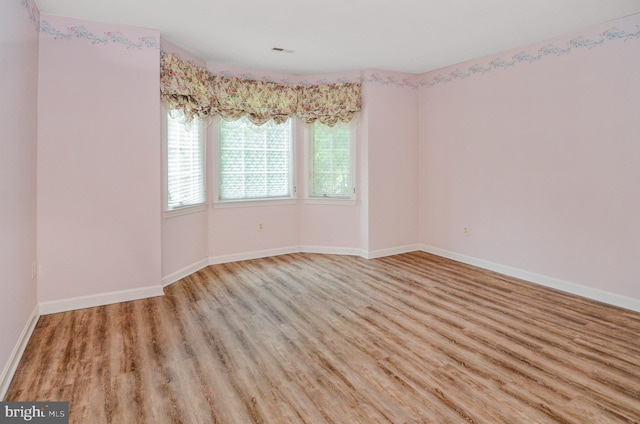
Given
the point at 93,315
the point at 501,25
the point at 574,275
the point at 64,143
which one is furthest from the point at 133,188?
the point at 574,275

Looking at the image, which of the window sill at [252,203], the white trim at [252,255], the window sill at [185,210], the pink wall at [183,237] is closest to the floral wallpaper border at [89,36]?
the pink wall at [183,237]

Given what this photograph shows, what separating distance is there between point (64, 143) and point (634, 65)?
5047 millimetres

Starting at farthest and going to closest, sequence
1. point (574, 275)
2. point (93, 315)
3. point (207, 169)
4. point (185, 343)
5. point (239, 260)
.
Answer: point (239, 260)
point (207, 169)
point (574, 275)
point (93, 315)
point (185, 343)

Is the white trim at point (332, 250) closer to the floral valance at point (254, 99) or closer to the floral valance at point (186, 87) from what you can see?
the floral valance at point (254, 99)

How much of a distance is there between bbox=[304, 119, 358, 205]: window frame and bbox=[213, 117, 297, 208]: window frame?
0.19 metres

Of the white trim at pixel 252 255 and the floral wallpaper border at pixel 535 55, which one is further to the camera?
the white trim at pixel 252 255

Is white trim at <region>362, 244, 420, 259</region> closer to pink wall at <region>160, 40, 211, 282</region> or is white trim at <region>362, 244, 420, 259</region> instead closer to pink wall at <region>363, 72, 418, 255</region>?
pink wall at <region>363, 72, 418, 255</region>

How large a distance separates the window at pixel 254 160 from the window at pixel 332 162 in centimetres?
34

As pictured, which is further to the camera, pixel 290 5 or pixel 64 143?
pixel 64 143

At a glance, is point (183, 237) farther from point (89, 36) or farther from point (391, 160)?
point (391, 160)

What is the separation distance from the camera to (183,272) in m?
4.38

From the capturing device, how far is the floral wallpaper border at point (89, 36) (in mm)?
3180

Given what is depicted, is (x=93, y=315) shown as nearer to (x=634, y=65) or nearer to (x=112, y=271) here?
(x=112, y=271)

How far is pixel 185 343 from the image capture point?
2.77 m
